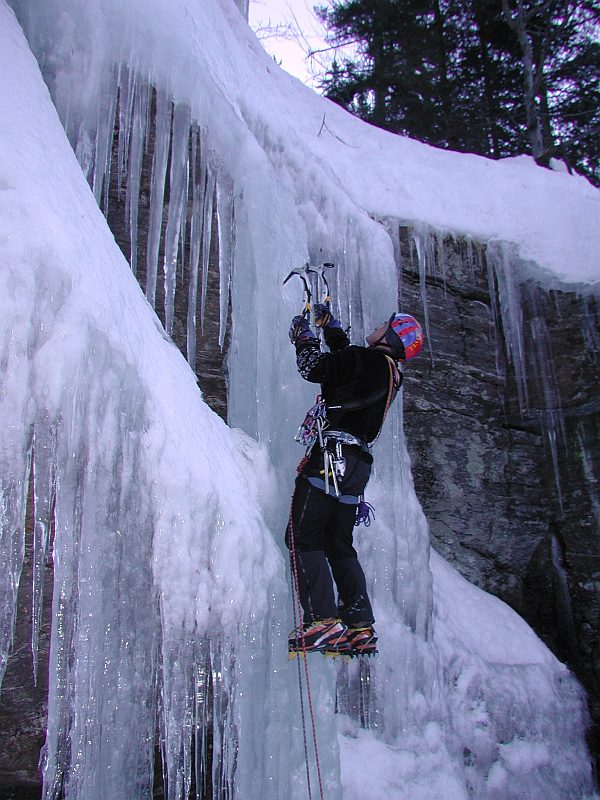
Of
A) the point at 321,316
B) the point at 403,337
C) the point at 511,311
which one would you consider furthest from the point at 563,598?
the point at 321,316

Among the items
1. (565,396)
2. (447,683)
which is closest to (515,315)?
(565,396)

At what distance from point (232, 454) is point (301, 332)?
716 mm

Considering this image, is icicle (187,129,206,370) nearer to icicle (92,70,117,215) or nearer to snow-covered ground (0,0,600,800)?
snow-covered ground (0,0,600,800)

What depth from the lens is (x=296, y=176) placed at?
5.23 m

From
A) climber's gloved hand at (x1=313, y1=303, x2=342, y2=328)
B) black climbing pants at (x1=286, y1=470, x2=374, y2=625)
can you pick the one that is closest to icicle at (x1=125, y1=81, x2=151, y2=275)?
climber's gloved hand at (x1=313, y1=303, x2=342, y2=328)

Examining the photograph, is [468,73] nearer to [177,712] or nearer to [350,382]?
[350,382]

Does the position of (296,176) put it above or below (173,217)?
above

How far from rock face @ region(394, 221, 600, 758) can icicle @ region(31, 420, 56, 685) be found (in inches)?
139

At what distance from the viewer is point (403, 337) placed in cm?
385

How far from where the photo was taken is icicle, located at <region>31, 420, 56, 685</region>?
2682mm

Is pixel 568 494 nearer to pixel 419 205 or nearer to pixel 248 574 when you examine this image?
pixel 419 205

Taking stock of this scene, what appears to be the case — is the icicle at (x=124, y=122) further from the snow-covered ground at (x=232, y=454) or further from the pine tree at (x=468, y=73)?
the pine tree at (x=468, y=73)

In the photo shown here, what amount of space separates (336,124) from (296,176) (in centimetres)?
161

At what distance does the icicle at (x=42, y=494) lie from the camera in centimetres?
268
